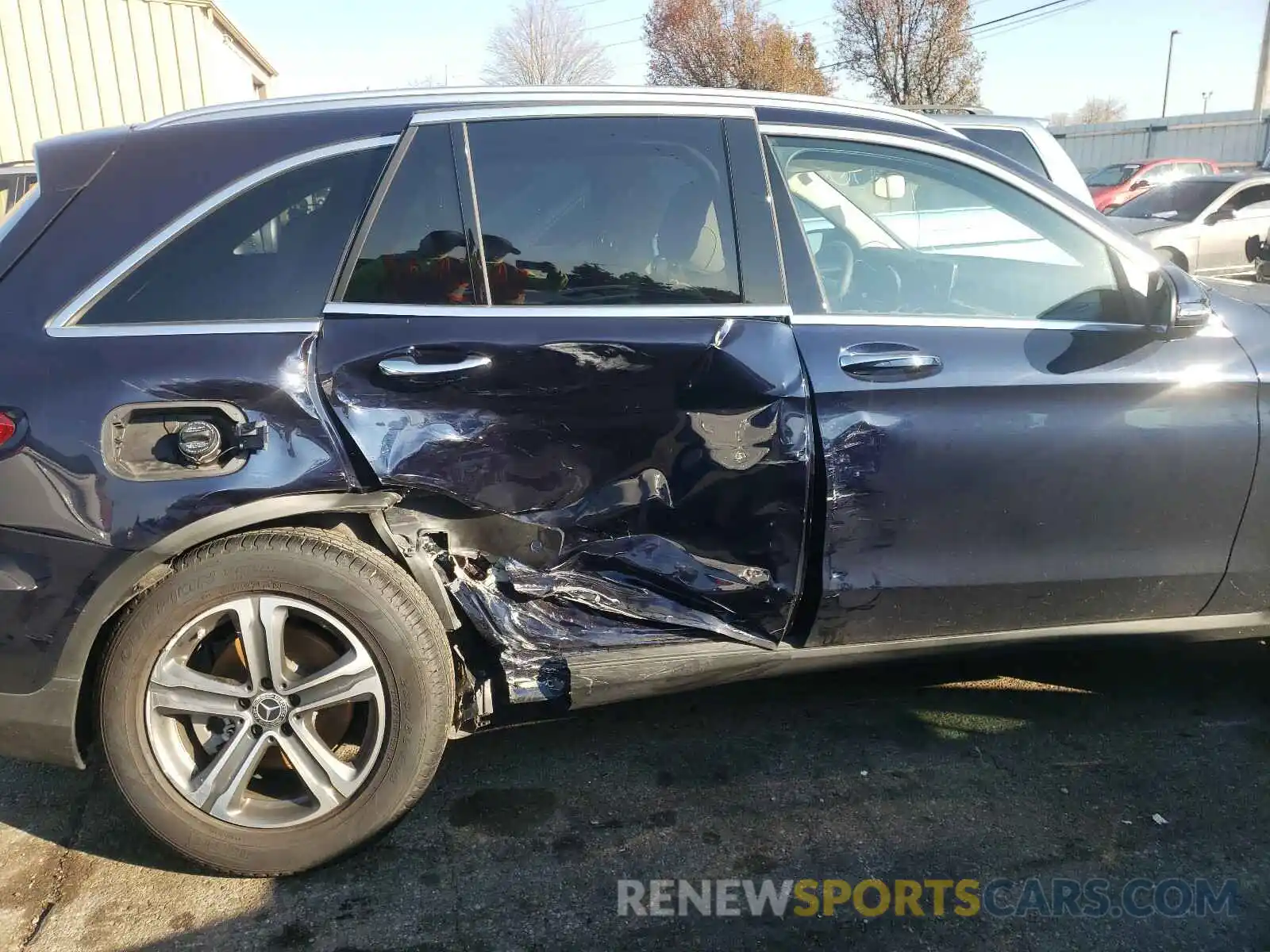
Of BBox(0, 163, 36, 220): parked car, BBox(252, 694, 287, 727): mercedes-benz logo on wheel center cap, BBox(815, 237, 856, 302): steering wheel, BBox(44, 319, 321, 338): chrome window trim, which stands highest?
BBox(0, 163, 36, 220): parked car

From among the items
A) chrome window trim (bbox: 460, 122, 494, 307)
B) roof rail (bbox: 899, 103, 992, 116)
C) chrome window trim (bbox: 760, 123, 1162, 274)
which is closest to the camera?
chrome window trim (bbox: 460, 122, 494, 307)

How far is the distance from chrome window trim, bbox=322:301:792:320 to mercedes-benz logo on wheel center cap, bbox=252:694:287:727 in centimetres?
100

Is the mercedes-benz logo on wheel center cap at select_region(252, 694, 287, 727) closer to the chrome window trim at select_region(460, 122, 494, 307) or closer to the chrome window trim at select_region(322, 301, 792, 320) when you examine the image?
the chrome window trim at select_region(322, 301, 792, 320)

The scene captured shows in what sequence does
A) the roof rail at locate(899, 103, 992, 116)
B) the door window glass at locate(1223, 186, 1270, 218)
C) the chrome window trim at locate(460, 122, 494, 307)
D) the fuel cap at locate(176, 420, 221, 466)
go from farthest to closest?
the door window glass at locate(1223, 186, 1270, 218), the roof rail at locate(899, 103, 992, 116), the chrome window trim at locate(460, 122, 494, 307), the fuel cap at locate(176, 420, 221, 466)

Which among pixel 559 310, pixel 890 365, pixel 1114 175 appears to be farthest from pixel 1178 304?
pixel 1114 175

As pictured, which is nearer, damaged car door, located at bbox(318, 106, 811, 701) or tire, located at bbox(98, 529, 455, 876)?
tire, located at bbox(98, 529, 455, 876)

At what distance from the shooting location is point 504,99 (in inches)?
105

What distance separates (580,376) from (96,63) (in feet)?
43.3

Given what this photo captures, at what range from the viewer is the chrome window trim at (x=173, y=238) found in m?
2.36

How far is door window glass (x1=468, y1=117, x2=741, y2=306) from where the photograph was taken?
8.55 feet

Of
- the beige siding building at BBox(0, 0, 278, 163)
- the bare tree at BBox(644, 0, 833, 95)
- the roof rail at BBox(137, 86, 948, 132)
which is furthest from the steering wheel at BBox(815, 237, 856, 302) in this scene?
the bare tree at BBox(644, 0, 833, 95)

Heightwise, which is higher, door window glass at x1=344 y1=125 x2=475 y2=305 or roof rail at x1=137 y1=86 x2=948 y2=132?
roof rail at x1=137 y1=86 x2=948 y2=132

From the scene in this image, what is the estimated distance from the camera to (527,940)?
232 cm

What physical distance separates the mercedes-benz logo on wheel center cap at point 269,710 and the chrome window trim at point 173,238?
94cm
